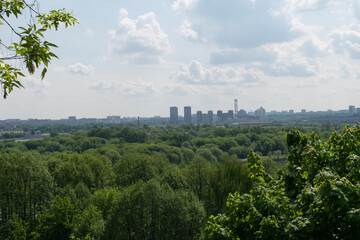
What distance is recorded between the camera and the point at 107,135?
137875mm

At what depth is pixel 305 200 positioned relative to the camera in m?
7.36

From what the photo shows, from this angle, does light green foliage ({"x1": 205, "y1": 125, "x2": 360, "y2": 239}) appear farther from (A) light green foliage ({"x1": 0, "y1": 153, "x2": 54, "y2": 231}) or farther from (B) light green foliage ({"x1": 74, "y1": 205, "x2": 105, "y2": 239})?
(A) light green foliage ({"x1": 0, "y1": 153, "x2": 54, "y2": 231})

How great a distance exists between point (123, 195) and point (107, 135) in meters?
112

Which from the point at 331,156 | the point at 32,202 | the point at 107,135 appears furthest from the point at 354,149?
the point at 107,135

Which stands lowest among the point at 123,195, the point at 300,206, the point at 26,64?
the point at 123,195

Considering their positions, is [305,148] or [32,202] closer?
[305,148]

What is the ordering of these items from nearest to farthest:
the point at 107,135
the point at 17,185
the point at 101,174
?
the point at 17,185 → the point at 101,174 → the point at 107,135

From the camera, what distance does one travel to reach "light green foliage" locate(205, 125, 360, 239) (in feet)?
21.7

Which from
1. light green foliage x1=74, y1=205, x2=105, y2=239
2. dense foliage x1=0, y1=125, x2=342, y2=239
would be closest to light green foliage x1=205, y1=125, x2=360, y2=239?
dense foliage x1=0, y1=125, x2=342, y2=239

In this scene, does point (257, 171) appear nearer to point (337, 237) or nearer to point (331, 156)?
point (331, 156)

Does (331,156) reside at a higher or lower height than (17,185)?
higher

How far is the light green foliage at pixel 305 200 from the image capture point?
660cm

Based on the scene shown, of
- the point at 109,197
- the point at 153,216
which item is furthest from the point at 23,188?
the point at 153,216

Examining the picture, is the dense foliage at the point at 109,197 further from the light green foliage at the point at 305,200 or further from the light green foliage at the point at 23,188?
the light green foliage at the point at 305,200
